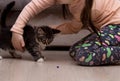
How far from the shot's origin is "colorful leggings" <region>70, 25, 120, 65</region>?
4.70ft

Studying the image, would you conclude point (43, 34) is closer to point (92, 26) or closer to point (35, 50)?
point (35, 50)

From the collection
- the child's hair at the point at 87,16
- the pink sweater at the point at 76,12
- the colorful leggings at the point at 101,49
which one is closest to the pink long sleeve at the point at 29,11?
the pink sweater at the point at 76,12

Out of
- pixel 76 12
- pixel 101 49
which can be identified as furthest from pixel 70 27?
pixel 101 49

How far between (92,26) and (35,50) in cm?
30

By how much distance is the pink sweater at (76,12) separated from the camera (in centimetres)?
148

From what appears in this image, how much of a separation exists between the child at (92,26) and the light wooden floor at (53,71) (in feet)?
0.17

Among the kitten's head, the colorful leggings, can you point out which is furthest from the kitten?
the colorful leggings

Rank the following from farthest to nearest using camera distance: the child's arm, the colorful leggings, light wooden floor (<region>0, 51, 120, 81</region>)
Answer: the child's arm
the colorful leggings
light wooden floor (<region>0, 51, 120, 81</region>)

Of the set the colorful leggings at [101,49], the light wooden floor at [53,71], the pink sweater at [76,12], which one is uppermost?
the pink sweater at [76,12]

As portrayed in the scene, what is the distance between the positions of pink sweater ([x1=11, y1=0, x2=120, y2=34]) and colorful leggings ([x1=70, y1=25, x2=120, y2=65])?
6 centimetres

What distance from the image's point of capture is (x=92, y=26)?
1529mm

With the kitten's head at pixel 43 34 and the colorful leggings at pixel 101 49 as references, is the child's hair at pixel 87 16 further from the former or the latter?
the kitten's head at pixel 43 34

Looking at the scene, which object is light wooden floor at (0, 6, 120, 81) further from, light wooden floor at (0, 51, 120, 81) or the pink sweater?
the pink sweater

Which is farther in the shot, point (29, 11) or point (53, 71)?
point (29, 11)
